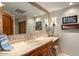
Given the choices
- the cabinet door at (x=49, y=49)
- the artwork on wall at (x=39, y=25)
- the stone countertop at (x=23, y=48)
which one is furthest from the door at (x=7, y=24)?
the cabinet door at (x=49, y=49)

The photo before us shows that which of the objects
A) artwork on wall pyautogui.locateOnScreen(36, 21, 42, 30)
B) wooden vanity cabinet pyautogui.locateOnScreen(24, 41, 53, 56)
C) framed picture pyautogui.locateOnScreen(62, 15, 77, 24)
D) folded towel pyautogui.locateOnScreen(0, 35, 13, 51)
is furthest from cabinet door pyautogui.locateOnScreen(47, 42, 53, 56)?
folded towel pyautogui.locateOnScreen(0, 35, 13, 51)

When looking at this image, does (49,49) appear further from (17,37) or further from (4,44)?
(4,44)

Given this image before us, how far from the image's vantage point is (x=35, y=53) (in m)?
1.54

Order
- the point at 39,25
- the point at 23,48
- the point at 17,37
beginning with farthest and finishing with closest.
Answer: the point at 17,37 < the point at 39,25 < the point at 23,48

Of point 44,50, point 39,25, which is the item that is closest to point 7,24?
point 39,25

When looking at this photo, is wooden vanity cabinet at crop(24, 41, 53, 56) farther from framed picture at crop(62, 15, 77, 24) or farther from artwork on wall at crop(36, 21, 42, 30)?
framed picture at crop(62, 15, 77, 24)

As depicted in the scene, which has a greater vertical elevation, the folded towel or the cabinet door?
the folded towel

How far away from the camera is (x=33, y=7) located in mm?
1685

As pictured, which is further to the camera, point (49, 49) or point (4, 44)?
point (49, 49)

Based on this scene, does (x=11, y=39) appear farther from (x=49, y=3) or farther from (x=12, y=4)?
(x=49, y=3)

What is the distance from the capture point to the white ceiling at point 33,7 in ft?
5.21

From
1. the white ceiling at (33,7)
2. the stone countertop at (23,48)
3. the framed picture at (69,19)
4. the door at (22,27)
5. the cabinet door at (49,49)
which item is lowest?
the cabinet door at (49,49)

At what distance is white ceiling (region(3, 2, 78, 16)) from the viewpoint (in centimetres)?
159

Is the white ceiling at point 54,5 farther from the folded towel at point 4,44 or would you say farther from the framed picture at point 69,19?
the folded towel at point 4,44
